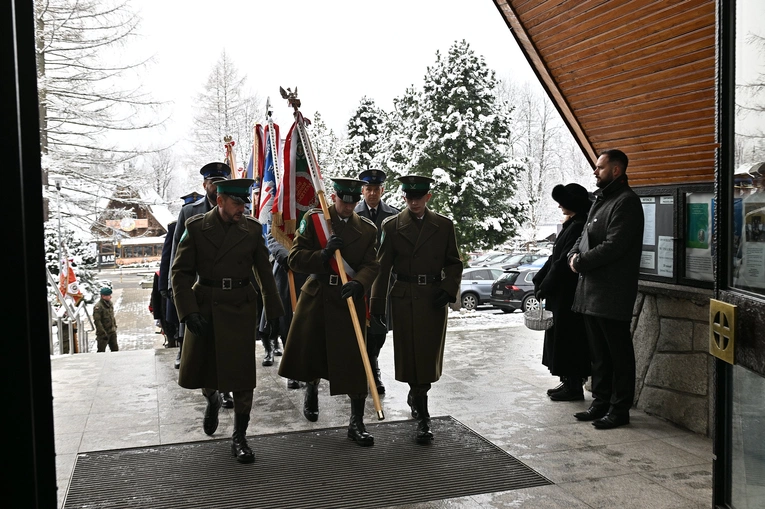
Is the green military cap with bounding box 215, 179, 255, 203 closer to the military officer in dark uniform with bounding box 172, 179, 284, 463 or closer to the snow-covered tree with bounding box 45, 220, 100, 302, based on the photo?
the military officer in dark uniform with bounding box 172, 179, 284, 463

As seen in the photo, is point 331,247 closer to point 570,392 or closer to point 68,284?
point 570,392

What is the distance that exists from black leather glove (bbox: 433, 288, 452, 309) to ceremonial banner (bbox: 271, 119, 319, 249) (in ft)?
6.83

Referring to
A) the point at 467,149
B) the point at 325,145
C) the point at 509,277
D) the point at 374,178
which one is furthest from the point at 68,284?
the point at 325,145

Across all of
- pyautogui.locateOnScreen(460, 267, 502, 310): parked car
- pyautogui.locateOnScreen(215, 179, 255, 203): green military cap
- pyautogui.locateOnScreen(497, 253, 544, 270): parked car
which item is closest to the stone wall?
pyautogui.locateOnScreen(215, 179, 255, 203): green military cap

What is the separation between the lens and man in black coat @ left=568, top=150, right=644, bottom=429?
5430 millimetres

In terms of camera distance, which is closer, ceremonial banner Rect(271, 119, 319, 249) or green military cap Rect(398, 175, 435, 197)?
green military cap Rect(398, 175, 435, 197)

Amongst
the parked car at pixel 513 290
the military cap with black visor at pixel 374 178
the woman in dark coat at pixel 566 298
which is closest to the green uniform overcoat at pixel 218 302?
the military cap with black visor at pixel 374 178

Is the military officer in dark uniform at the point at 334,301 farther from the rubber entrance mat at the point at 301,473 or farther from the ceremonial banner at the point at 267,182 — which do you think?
the ceremonial banner at the point at 267,182

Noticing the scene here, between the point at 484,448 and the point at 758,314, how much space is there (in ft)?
10.2

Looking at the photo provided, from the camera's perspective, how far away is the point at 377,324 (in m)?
5.63

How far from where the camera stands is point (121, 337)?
18.2 meters

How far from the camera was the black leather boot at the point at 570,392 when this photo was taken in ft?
21.0

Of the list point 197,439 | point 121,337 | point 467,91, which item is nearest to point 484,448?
point 197,439

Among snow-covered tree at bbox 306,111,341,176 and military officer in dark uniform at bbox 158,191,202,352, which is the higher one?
snow-covered tree at bbox 306,111,341,176
